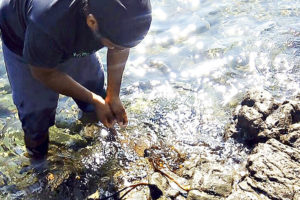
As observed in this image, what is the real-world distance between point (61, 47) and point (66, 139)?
203 centimetres

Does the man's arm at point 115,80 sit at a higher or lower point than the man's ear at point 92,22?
lower

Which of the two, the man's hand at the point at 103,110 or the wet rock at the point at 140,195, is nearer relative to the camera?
the man's hand at the point at 103,110

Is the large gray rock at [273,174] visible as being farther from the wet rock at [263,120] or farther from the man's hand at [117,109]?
the man's hand at [117,109]

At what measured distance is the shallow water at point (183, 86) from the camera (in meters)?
3.73

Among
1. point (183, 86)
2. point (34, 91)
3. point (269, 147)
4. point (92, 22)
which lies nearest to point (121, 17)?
point (92, 22)

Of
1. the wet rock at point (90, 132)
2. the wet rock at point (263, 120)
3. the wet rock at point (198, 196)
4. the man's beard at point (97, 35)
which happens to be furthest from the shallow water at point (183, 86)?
the man's beard at point (97, 35)

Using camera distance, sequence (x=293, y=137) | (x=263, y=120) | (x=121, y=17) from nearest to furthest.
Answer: (x=121, y=17), (x=293, y=137), (x=263, y=120)

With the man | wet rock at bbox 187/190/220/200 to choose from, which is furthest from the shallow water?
wet rock at bbox 187/190/220/200

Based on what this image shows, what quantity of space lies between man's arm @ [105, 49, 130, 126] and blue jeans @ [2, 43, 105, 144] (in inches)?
13.9

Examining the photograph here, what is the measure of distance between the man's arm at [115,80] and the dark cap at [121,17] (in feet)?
2.83

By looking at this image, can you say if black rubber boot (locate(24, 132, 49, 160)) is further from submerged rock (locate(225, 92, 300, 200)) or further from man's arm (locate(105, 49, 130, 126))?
submerged rock (locate(225, 92, 300, 200))

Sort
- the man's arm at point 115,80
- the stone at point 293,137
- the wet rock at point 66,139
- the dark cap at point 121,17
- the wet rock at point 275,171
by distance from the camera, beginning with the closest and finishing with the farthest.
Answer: the dark cap at point 121,17
the wet rock at point 275,171
the man's arm at point 115,80
the stone at point 293,137
the wet rock at point 66,139

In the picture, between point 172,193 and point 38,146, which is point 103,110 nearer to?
point 172,193

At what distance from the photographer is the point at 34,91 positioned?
3.14 meters
